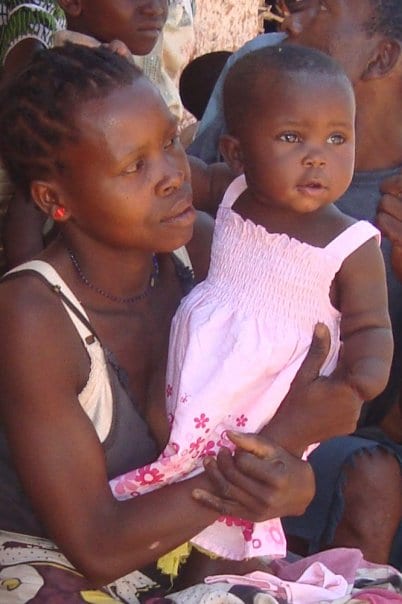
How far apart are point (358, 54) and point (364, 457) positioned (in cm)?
107

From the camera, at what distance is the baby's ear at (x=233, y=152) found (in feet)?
6.72

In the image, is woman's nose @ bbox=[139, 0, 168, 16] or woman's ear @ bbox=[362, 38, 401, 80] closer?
woman's ear @ bbox=[362, 38, 401, 80]

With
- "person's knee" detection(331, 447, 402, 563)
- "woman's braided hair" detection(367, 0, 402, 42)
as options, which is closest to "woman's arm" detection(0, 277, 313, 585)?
"person's knee" detection(331, 447, 402, 563)

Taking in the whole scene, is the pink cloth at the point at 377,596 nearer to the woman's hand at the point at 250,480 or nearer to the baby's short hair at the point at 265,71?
the woman's hand at the point at 250,480

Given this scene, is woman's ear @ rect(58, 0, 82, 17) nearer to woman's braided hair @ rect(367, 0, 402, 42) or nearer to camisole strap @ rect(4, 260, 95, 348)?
woman's braided hair @ rect(367, 0, 402, 42)

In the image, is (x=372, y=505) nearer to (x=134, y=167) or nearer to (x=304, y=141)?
(x=304, y=141)

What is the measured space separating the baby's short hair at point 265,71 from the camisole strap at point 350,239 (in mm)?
296

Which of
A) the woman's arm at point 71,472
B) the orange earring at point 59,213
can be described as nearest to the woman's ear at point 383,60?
the orange earring at point 59,213

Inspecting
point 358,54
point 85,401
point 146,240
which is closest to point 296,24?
point 358,54

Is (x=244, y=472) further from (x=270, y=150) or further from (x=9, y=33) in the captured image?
(x=9, y=33)

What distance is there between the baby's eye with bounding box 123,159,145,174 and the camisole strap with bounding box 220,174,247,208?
0.36 metres

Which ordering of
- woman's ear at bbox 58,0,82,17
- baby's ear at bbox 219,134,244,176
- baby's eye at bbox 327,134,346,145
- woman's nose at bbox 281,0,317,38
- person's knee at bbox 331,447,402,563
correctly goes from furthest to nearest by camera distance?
woman's ear at bbox 58,0,82,17 < woman's nose at bbox 281,0,317,38 < person's knee at bbox 331,447,402,563 < baby's ear at bbox 219,134,244,176 < baby's eye at bbox 327,134,346,145

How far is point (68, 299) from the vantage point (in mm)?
1828

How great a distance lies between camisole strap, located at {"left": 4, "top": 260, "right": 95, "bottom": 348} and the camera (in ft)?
5.97
